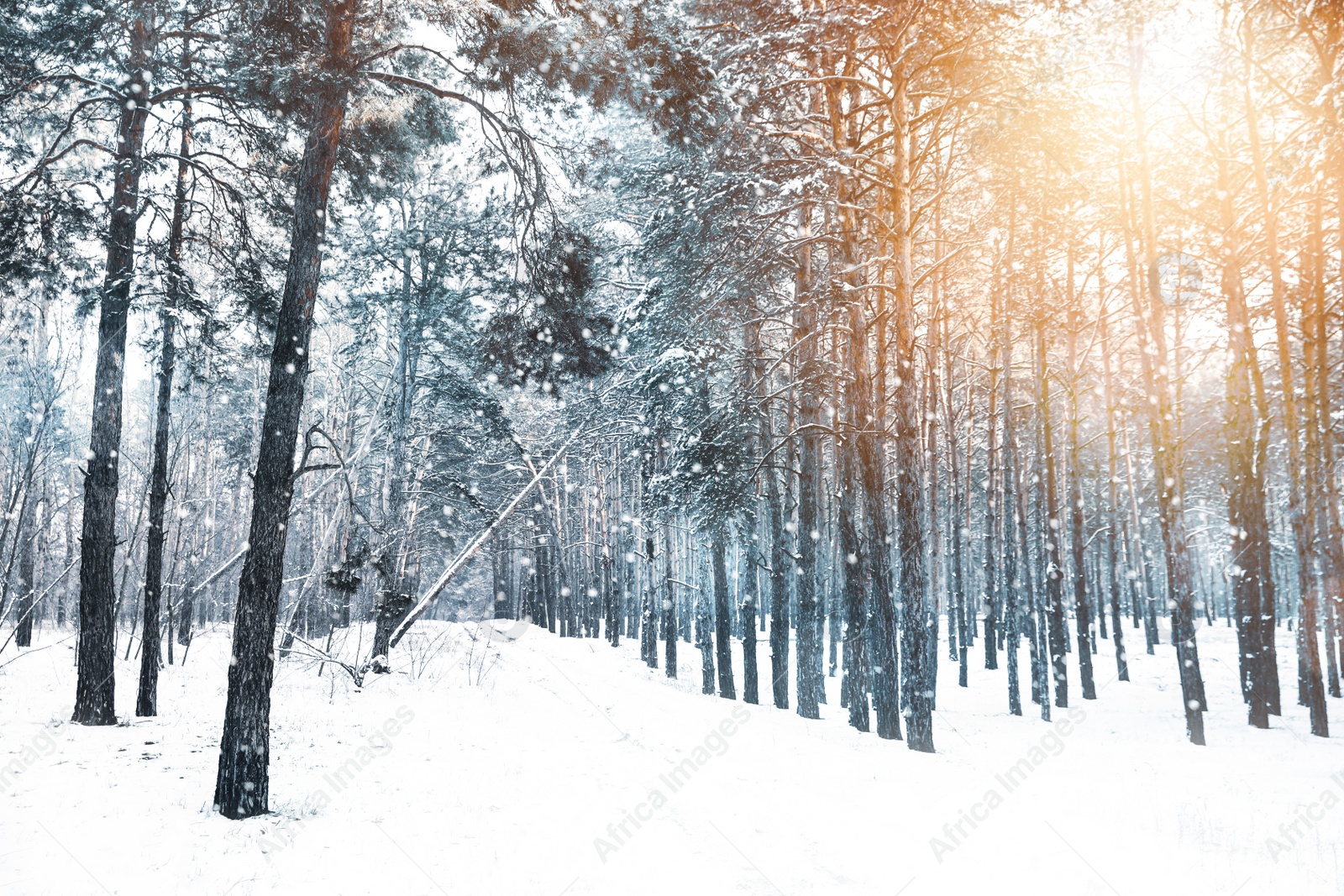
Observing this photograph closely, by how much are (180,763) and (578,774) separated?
392cm

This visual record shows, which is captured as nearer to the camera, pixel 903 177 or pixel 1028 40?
pixel 1028 40

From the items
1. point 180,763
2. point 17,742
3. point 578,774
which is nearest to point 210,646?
point 17,742

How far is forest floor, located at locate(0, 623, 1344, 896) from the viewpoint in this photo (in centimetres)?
457

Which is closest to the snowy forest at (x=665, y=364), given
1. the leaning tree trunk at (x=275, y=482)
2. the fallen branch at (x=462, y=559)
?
the leaning tree trunk at (x=275, y=482)

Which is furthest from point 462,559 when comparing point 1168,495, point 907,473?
point 1168,495

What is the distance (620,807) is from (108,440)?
27.0 ft

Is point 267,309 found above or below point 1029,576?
above

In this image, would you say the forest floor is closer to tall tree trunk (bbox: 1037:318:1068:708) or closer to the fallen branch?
the fallen branch

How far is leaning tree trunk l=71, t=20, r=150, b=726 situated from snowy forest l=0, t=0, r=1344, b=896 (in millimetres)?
57

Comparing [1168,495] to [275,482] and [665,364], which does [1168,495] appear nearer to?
[665,364]

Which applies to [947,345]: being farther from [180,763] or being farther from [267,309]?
[180,763]

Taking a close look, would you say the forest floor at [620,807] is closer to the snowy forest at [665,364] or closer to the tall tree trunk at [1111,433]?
the snowy forest at [665,364]

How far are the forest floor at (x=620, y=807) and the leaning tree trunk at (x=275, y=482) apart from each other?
0.44 m

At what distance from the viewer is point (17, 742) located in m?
7.19
